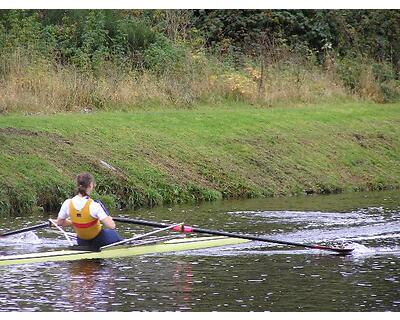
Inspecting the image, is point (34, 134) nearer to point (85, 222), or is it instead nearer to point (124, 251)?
point (124, 251)

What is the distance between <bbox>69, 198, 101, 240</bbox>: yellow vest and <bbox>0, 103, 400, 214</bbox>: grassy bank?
466 cm

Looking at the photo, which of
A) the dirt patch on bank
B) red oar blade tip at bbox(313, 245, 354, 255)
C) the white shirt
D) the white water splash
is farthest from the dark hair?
the dirt patch on bank

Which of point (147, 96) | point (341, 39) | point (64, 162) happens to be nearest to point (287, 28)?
point (341, 39)

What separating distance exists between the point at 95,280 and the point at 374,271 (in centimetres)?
360

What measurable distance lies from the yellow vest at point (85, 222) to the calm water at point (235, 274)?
513 millimetres

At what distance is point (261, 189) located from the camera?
79.7 ft

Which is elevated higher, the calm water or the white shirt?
the white shirt

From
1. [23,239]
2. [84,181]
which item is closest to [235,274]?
[84,181]

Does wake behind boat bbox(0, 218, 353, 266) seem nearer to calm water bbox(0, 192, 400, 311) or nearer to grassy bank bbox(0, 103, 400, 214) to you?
calm water bbox(0, 192, 400, 311)

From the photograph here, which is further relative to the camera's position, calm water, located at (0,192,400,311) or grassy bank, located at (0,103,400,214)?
grassy bank, located at (0,103,400,214)

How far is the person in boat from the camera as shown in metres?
15.4

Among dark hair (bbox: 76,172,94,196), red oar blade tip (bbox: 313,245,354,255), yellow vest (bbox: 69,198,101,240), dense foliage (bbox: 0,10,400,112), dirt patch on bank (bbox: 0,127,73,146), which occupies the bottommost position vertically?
red oar blade tip (bbox: 313,245,354,255)

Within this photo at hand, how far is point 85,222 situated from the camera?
15.6 m

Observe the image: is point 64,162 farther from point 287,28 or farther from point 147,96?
point 287,28
